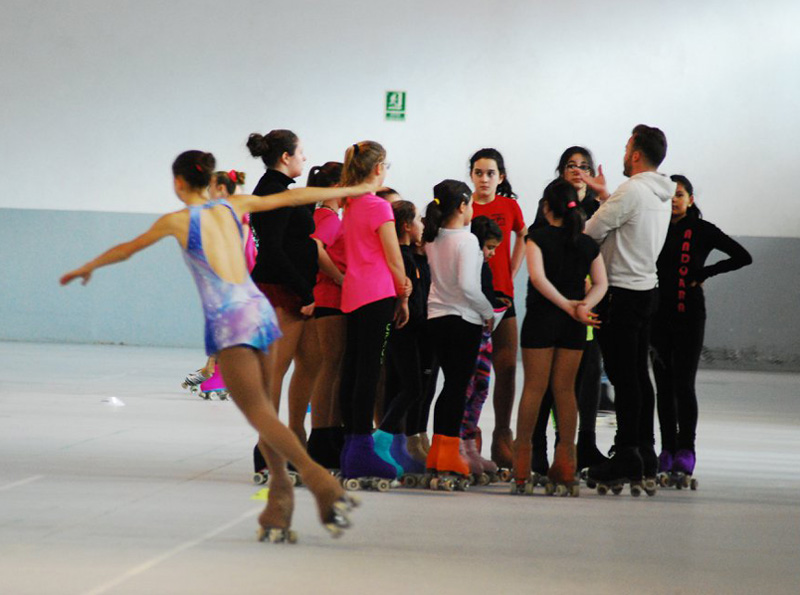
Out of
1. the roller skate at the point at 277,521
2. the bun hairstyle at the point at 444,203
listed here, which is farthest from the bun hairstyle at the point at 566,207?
the roller skate at the point at 277,521

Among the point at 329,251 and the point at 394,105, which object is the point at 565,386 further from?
the point at 394,105

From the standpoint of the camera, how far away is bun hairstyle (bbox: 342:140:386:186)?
5.15 m

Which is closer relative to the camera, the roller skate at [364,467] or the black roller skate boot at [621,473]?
the roller skate at [364,467]

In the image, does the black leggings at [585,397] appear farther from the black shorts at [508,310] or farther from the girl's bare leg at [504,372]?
the black shorts at [508,310]

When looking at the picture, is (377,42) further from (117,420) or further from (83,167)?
(117,420)

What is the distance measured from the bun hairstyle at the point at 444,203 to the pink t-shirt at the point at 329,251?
0.40m

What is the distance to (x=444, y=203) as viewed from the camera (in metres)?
5.47

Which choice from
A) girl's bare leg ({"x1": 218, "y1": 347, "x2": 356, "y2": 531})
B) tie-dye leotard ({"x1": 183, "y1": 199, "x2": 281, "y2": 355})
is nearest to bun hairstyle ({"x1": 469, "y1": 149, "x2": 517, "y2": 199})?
tie-dye leotard ({"x1": 183, "y1": 199, "x2": 281, "y2": 355})

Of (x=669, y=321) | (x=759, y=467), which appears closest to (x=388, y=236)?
(x=669, y=321)

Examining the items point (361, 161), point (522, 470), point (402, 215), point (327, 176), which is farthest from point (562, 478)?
point (327, 176)

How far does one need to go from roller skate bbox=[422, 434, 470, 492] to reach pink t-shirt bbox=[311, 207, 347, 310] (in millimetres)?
741

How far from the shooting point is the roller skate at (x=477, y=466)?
5605 mm

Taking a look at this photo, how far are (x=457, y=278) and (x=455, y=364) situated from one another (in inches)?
14.6

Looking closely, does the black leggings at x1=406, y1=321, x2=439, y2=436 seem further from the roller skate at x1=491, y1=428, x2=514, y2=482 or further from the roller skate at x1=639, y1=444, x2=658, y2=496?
the roller skate at x1=639, y1=444, x2=658, y2=496
